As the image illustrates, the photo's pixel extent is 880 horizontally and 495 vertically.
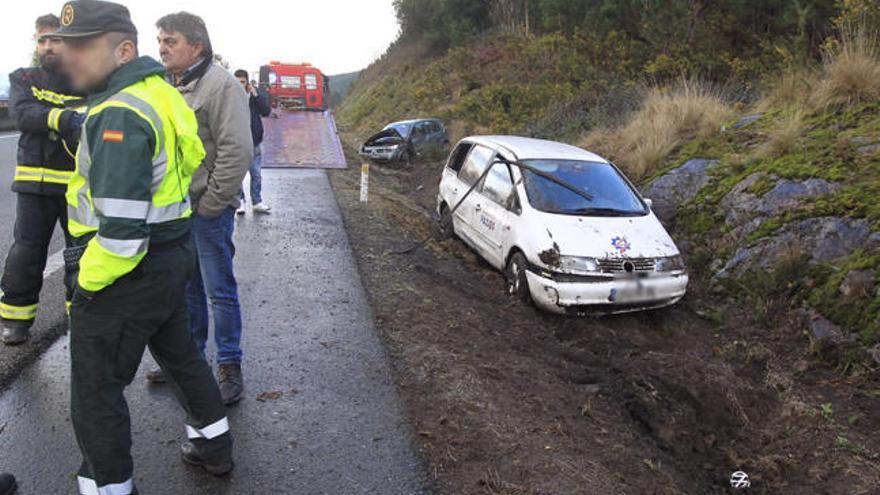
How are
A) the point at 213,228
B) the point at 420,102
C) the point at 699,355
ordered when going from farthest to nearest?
the point at 420,102
the point at 699,355
the point at 213,228

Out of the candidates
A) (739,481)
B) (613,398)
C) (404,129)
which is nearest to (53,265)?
(613,398)

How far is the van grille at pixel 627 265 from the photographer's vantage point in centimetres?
575

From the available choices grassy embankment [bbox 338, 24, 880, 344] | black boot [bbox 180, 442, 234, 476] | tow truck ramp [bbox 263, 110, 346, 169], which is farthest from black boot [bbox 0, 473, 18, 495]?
tow truck ramp [bbox 263, 110, 346, 169]

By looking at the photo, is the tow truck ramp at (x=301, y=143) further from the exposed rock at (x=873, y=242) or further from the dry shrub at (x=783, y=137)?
the exposed rock at (x=873, y=242)

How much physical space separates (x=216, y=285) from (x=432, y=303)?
239 centimetres

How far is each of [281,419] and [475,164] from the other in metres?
5.28

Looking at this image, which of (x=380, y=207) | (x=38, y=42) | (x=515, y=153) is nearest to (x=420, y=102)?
(x=380, y=207)

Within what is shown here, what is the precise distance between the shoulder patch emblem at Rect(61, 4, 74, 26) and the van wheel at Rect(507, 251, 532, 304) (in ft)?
15.2

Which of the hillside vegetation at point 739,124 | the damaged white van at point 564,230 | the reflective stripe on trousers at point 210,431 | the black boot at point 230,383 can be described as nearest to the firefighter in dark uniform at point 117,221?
the reflective stripe on trousers at point 210,431

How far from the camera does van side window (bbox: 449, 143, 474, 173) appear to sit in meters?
8.53

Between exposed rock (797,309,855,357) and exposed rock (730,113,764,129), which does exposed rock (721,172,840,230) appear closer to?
exposed rock (797,309,855,357)

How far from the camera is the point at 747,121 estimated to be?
9.41 metres

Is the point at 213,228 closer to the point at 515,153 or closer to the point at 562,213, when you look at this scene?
the point at 562,213

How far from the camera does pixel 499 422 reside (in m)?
3.44
